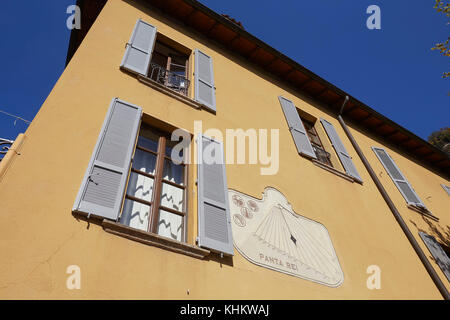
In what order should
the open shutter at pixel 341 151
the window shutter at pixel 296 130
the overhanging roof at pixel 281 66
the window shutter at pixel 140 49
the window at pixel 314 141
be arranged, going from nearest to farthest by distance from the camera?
the window shutter at pixel 140 49 → the window shutter at pixel 296 130 → the window at pixel 314 141 → the open shutter at pixel 341 151 → the overhanging roof at pixel 281 66

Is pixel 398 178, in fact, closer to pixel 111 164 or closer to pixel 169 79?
pixel 169 79

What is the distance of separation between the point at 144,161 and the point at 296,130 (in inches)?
124

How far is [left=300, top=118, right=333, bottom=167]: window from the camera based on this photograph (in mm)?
6363

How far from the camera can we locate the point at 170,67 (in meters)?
5.85

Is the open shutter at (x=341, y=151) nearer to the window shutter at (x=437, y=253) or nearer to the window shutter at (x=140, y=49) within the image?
the window shutter at (x=437, y=253)

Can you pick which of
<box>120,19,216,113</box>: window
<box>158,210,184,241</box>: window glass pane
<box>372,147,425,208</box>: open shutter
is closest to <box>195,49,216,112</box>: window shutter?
<box>120,19,216,113</box>: window

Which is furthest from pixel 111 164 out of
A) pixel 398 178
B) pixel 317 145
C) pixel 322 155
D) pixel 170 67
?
pixel 398 178

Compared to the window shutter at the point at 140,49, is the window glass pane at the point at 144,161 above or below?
below

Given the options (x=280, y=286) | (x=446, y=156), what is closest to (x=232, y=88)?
(x=280, y=286)

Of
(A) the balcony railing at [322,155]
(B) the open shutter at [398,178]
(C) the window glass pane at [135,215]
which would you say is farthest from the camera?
(B) the open shutter at [398,178]

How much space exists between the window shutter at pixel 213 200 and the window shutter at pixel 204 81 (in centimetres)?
94

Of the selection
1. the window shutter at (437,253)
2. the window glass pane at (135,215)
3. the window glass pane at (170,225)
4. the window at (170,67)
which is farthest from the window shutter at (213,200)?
the window shutter at (437,253)

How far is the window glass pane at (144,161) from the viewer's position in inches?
145

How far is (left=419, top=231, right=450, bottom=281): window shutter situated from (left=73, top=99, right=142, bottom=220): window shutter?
533 cm
